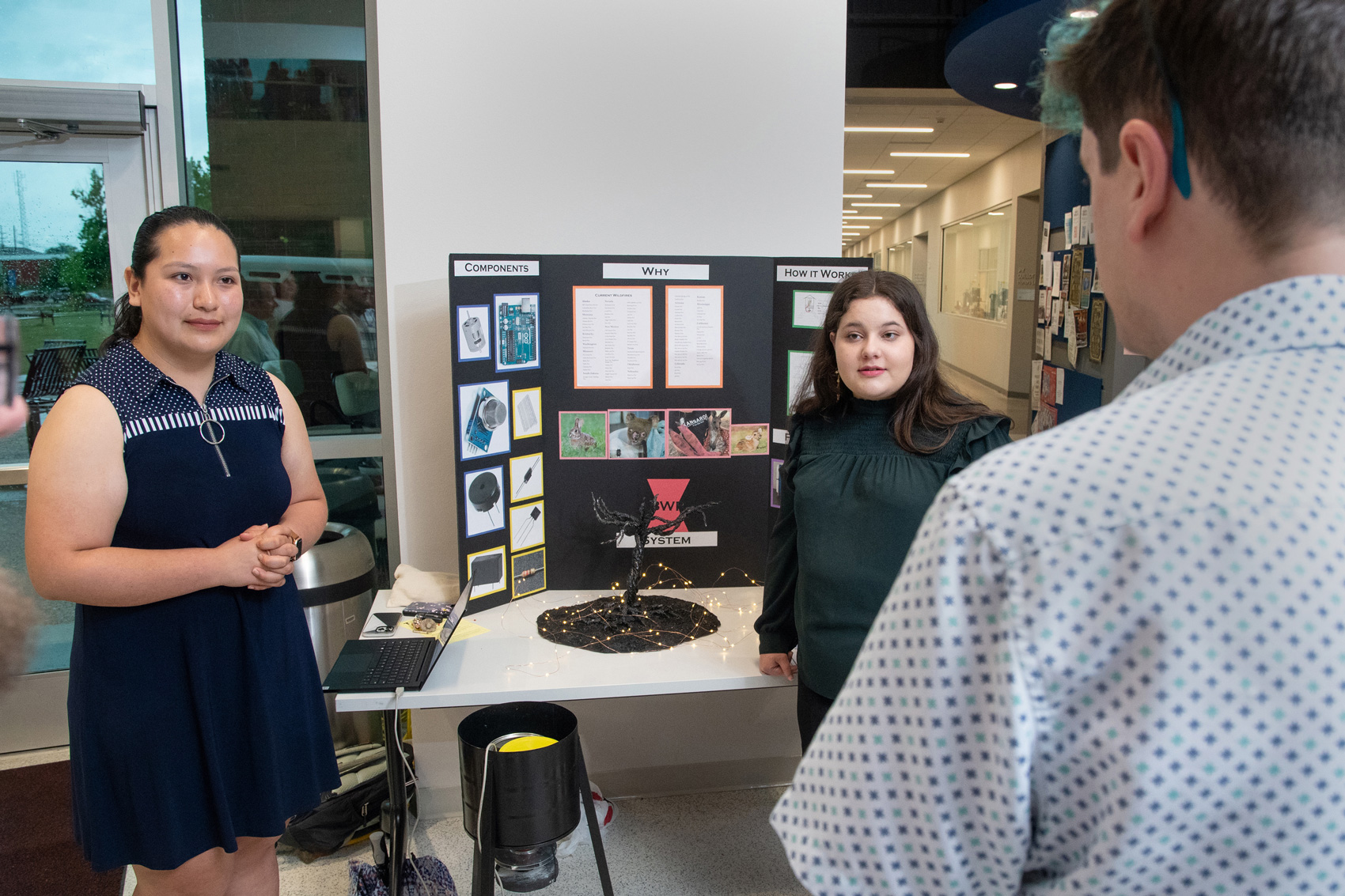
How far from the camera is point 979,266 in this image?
13.1 m

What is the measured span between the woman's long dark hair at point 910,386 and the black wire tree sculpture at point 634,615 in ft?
2.08

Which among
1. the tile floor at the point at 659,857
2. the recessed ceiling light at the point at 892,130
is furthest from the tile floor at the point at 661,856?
the recessed ceiling light at the point at 892,130

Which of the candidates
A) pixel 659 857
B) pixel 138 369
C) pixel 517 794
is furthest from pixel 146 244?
pixel 659 857

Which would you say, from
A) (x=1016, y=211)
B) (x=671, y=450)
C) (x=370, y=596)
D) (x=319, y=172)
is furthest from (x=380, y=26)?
(x=1016, y=211)

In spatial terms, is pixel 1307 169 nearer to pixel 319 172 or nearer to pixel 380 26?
pixel 380 26

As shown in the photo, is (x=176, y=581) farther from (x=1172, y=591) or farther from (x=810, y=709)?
(x=1172, y=591)

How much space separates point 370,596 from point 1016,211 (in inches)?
375

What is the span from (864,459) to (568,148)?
1.33 m

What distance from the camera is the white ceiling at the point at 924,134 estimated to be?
7.96 meters

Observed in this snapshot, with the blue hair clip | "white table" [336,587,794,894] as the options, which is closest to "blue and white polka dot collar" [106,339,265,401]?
"white table" [336,587,794,894]

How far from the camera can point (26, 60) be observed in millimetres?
2934

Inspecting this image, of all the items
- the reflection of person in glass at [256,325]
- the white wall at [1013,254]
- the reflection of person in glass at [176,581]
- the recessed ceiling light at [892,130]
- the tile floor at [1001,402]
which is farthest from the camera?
the white wall at [1013,254]

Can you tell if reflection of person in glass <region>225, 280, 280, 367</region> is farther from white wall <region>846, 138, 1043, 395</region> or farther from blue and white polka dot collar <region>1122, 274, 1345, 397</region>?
white wall <region>846, 138, 1043, 395</region>

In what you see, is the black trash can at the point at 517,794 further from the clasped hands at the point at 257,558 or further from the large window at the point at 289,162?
the large window at the point at 289,162
